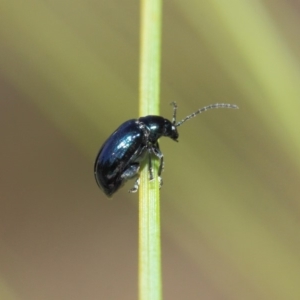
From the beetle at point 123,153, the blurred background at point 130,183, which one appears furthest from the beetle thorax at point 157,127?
the blurred background at point 130,183

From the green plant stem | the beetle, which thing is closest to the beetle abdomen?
the beetle

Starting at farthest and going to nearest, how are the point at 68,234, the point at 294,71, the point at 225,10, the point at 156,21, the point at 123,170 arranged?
the point at 68,234 < the point at 294,71 < the point at 225,10 < the point at 123,170 < the point at 156,21

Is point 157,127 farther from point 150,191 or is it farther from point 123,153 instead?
point 150,191

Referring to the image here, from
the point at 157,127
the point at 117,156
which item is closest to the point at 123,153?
the point at 117,156

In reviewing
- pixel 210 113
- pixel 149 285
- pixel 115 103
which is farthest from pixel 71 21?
pixel 149 285

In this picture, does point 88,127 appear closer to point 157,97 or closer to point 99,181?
point 99,181

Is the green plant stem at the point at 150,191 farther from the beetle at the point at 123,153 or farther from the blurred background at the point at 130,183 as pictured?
the blurred background at the point at 130,183
